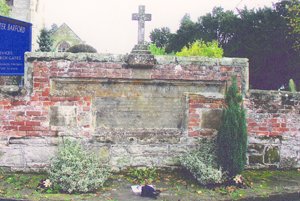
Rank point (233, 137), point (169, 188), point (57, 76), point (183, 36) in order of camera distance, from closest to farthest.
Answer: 1. point (169, 188)
2. point (233, 137)
3. point (57, 76)
4. point (183, 36)

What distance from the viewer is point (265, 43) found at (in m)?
29.0

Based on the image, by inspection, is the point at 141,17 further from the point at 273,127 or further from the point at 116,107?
the point at 273,127

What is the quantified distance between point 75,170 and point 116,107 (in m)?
1.50

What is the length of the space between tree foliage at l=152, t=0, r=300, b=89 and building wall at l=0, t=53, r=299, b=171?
21.4 m

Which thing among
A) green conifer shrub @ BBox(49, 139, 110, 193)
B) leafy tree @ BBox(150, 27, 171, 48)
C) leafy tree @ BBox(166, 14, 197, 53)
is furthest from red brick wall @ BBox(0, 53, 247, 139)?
leafy tree @ BBox(150, 27, 171, 48)

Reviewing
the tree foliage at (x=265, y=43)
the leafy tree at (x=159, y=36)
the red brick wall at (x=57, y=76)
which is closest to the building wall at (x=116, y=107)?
the red brick wall at (x=57, y=76)


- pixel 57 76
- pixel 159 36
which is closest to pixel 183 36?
pixel 159 36

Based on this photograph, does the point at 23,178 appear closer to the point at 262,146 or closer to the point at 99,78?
the point at 99,78

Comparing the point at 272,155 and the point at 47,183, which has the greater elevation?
the point at 272,155

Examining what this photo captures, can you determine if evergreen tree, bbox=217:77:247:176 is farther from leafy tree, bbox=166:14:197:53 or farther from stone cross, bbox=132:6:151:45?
leafy tree, bbox=166:14:197:53

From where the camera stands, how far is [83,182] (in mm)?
5926

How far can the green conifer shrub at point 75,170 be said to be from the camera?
5914 mm

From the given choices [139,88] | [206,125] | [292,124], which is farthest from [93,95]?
[292,124]

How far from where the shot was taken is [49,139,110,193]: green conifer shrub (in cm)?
591
